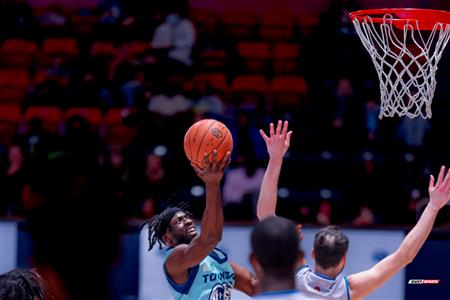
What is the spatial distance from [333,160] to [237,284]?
15.6ft

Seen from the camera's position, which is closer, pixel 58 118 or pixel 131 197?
pixel 131 197

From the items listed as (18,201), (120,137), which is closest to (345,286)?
(18,201)

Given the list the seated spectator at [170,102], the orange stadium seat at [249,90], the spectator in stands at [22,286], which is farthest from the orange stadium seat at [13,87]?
the spectator in stands at [22,286]

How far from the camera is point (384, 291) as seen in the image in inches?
246

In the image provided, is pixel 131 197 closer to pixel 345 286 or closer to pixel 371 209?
pixel 371 209

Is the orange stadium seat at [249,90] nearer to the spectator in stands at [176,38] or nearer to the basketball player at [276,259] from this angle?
the spectator in stands at [176,38]

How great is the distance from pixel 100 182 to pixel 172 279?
1.82 m

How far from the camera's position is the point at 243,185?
8227 mm

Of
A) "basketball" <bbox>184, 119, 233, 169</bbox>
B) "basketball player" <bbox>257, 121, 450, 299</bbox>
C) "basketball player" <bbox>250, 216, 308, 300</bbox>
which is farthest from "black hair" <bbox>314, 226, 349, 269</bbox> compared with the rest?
"basketball player" <bbox>250, 216, 308, 300</bbox>

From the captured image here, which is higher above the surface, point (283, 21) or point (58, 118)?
point (283, 21)

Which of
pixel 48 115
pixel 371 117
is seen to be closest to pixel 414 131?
pixel 371 117

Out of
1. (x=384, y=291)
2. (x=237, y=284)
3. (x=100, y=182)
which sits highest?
(x=100, y=182)

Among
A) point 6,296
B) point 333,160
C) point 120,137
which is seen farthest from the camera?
point 120,137

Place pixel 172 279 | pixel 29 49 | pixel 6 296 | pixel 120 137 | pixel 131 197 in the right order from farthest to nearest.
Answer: pixel 29 49
pixel 120 137
pixel 131 197
pixel 172 279
pixel 6 296
